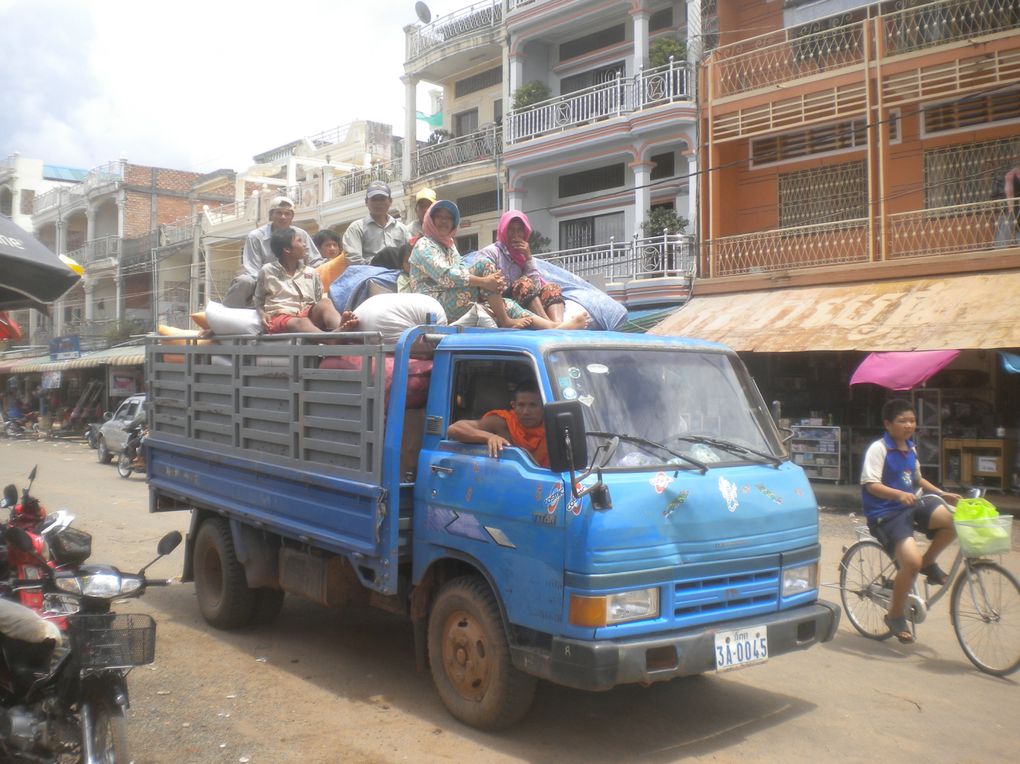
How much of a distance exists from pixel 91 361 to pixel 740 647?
31667mm

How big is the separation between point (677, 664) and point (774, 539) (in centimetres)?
88

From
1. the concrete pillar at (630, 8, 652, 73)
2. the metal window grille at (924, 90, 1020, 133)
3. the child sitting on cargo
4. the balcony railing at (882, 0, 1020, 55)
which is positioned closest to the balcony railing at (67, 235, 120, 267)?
the concrete pillar at (630, 8, 652, 73)

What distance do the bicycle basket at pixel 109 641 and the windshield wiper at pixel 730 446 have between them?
2.57 meters

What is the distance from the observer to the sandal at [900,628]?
602cm

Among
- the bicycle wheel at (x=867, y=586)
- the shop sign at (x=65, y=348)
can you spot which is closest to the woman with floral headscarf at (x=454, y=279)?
the bicycle wheel at (x=867, y=586)

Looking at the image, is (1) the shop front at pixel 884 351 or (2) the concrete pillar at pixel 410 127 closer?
(1) the shop front at pixel 884 351

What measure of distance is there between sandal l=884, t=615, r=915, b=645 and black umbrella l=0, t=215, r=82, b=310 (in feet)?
18.5

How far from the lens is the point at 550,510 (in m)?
4.09

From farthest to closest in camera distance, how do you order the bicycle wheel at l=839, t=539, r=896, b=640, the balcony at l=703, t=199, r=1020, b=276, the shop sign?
the shop sign → the balcony at l=703, t=199, r=1020, b=276 → the bicycle wheel at l=839, t=539, r=896, b=640

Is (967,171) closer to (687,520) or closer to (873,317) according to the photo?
(873,317)

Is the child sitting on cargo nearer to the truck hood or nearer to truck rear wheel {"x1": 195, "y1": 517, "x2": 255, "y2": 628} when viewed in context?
truck rear wheel {"x1": 195, "y1": 517, "x2": 255, "y2": 628}

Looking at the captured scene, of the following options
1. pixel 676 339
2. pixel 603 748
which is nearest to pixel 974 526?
pixel 676 339

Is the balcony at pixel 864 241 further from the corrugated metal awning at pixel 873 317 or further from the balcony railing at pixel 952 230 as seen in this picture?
the corrugated metal awning at pixel 873 317

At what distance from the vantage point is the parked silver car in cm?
2053
